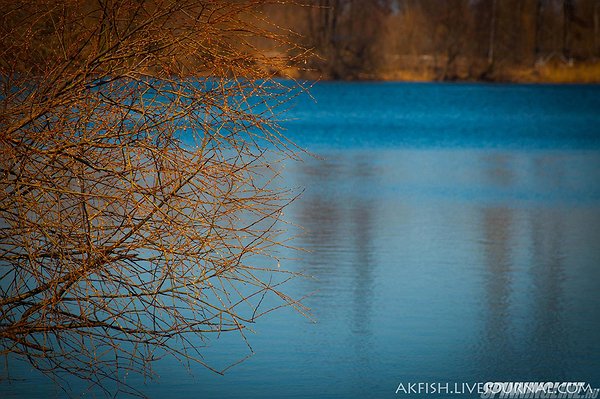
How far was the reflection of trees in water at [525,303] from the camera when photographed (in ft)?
22.1

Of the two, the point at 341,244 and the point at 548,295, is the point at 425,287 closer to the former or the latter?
the point at 548,295

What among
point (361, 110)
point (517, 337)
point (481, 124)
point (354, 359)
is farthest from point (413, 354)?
point (361, 110)

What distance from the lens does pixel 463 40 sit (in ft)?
180

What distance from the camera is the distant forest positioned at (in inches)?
2037

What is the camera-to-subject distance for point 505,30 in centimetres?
5525

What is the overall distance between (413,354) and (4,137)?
3.15m

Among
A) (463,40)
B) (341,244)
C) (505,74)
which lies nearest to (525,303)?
(341,244)

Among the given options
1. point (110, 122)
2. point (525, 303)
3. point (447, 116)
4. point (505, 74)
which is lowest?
point (110, 122)

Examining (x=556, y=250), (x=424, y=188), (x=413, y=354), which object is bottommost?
(x=413, y=354)

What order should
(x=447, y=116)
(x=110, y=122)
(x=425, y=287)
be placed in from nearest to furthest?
(x=110, y=122), (x=425, y=287), (x=447, y=116)

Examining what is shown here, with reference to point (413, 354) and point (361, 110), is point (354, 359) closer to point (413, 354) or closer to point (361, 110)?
point (413, 354)

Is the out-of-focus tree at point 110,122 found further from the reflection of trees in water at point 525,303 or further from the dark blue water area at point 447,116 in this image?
the dark blue water area at point 447,116

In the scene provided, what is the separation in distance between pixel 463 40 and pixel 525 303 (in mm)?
47547

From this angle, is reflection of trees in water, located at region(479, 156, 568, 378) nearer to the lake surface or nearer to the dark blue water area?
the lake surface
